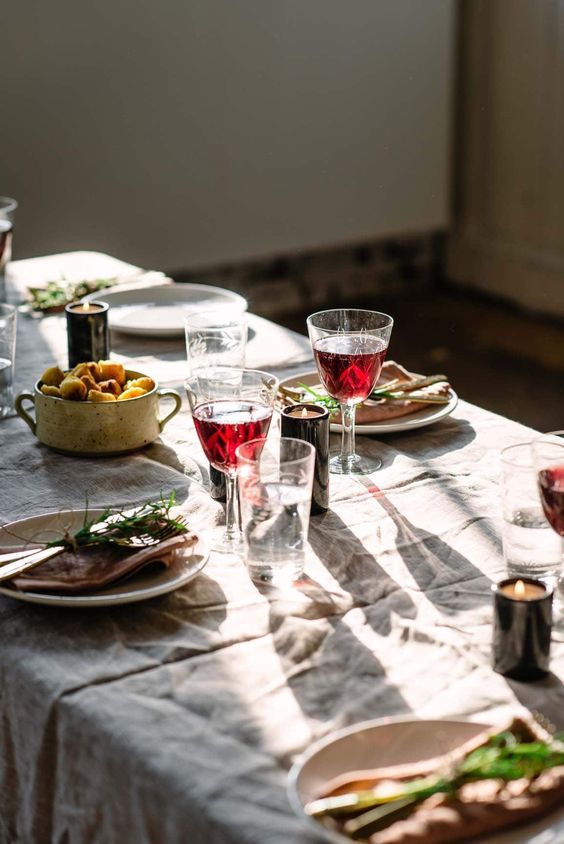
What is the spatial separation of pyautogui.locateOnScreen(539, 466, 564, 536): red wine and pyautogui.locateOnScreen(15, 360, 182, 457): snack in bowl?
647 mm

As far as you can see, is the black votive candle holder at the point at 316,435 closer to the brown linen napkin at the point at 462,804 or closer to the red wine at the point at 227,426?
the red wine at the point at 227,426

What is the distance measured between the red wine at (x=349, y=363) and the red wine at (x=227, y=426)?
15cm

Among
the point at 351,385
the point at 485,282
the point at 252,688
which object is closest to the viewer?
the point at 252,688

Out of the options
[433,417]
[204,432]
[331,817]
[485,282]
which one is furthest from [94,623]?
[485,282]

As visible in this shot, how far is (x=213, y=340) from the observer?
162cm

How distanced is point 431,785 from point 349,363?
0.66 meters

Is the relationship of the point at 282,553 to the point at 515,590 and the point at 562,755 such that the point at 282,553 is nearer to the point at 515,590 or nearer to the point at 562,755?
the point at 515,590

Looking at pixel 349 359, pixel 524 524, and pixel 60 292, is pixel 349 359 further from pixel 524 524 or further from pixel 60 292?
pixel 60 292

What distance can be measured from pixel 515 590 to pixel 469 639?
0.09 meters

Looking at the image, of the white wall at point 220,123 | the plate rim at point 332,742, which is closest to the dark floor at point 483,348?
the white wall at point 220,123

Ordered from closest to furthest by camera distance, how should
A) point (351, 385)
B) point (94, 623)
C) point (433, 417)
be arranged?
point (94, 623) < point (351, 385) < point (433, 417)

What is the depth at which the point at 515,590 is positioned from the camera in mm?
926

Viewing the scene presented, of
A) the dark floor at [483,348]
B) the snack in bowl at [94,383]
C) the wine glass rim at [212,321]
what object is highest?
the wine glass rim at [212,321]

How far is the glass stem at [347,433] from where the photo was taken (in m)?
1.39
